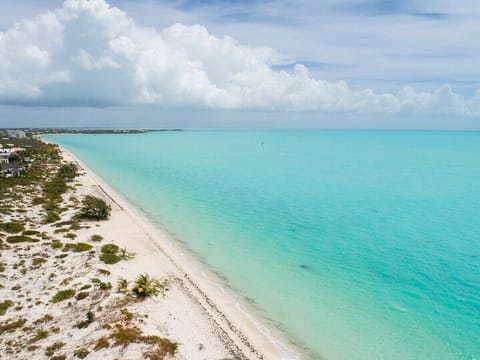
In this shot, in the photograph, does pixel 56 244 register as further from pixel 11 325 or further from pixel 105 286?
pixel 11 325

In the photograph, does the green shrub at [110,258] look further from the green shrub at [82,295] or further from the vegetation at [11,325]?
the vegetation at [11,325]

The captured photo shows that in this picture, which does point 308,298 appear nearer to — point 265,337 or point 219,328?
point 265,337

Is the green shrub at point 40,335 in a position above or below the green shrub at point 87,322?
below

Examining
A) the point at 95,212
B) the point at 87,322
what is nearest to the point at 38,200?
the point at 95,212

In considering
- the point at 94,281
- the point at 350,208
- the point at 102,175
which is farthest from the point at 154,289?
the point at 102,175

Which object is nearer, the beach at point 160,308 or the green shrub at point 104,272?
the beach at point 160,308

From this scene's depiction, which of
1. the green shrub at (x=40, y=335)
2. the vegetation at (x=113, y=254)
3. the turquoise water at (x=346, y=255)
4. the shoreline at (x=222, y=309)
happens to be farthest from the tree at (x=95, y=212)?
the green shrub at (x=40, y=335)

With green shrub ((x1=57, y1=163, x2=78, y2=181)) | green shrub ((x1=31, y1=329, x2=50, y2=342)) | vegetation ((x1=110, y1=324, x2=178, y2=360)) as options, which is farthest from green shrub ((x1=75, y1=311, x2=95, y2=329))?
green shrub ((x1=57, y1=163, x2=78, y2=181))
